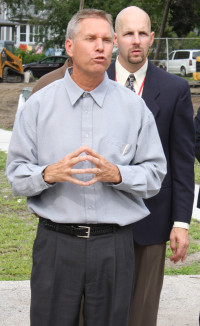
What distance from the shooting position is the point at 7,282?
4883 millimetres

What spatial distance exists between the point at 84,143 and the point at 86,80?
27 cm

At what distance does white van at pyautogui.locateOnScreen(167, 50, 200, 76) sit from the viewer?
2766 cm

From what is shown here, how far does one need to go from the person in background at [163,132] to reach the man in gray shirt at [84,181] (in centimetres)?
61

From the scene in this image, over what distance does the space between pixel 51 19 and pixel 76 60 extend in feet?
138

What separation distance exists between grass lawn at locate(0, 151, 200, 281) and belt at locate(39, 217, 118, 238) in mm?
2803

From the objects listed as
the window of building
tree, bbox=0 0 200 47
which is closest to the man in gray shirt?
tree, bbox=0 0 200 47

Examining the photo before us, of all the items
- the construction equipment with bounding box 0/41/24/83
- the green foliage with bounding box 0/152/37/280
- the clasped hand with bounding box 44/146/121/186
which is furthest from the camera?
the construction equipment with bounding box 0/41/24/83

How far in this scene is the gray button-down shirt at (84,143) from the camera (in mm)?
2512

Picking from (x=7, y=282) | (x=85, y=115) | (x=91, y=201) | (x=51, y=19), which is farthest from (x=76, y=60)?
(x=51, y=19)

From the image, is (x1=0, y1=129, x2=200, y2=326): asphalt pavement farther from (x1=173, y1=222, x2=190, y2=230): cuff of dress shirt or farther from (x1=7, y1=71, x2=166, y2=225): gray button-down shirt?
(x1=7, y1=71, x2=166, y2=225): gray button-down shirt

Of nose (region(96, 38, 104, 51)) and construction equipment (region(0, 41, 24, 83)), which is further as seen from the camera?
construction equipment (region(0, 41, 24, 83))

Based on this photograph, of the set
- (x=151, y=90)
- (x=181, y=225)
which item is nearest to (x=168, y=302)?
(x=181, y=225)

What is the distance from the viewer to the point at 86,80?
8.54 feet

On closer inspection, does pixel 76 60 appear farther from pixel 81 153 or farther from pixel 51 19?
pixel 51 19
